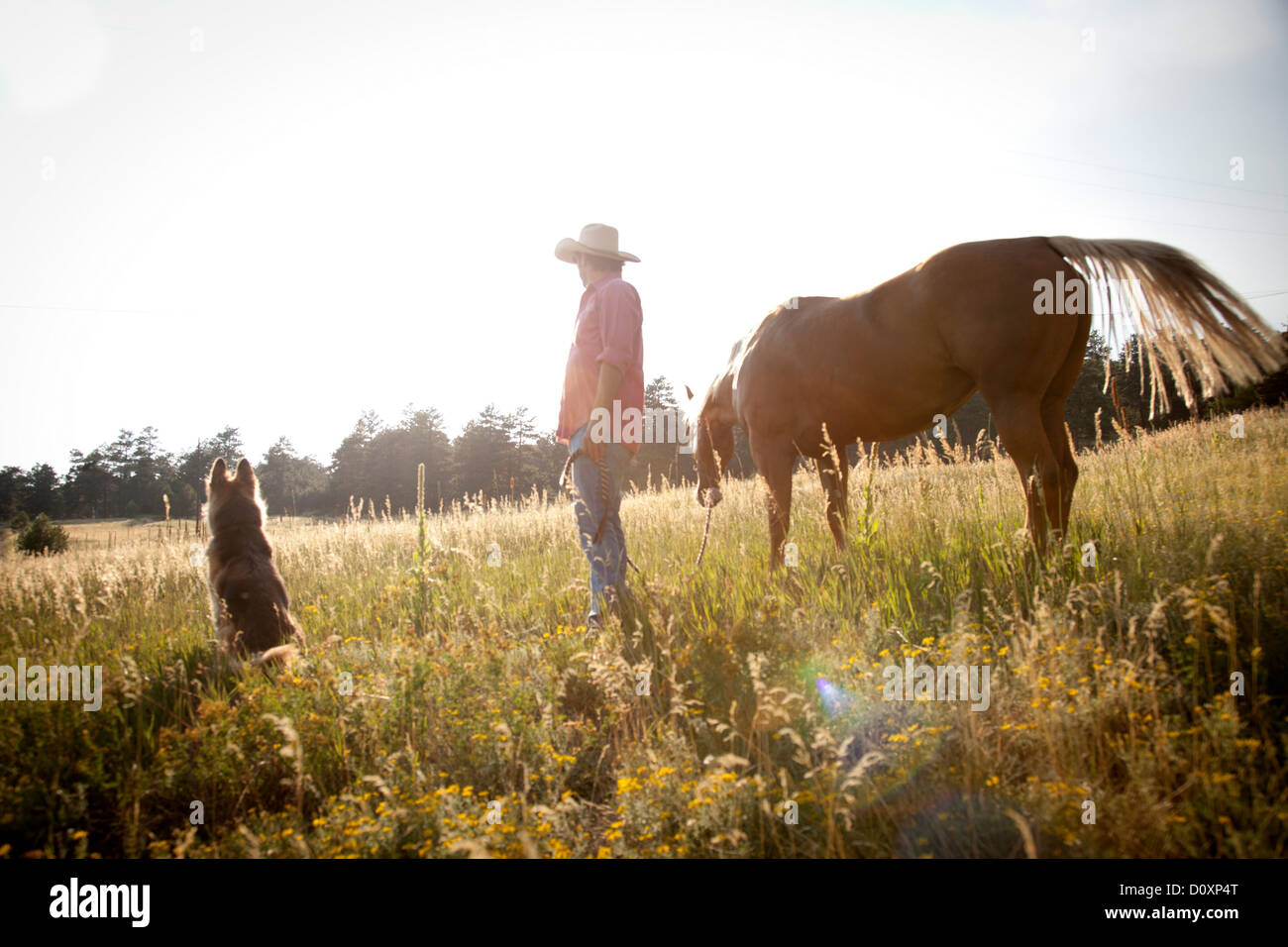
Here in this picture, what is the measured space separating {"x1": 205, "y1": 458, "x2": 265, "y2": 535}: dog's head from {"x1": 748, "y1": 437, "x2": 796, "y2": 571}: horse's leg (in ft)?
15.0

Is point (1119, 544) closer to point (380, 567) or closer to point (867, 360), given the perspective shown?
point (867, 360)

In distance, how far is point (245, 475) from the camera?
18.3 feet

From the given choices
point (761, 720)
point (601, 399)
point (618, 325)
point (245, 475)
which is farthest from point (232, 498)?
point (761, 720)

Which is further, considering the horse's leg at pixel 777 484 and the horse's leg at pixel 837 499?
the horse's leg at pixel 837 499

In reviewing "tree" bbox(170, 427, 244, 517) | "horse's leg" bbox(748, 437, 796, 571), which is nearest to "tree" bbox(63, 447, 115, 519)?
"tree" bbox(170, 427, 244, 517)

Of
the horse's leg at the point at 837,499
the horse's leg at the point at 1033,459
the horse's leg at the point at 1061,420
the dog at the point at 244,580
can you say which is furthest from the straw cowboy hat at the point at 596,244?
the dog at the point at 244,580

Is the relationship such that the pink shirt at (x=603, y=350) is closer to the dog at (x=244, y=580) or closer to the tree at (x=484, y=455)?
the dog at (x=244, y=580)

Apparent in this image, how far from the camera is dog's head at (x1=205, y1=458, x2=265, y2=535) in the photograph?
208 inches

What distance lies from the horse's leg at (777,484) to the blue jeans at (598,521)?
139cm

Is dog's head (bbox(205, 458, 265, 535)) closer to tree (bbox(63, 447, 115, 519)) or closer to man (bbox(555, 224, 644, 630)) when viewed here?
A: man (bbox(555, 224, 644, 630))

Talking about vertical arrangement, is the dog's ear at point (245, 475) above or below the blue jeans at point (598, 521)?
above

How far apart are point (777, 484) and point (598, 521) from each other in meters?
1.82

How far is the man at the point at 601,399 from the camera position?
426cm
